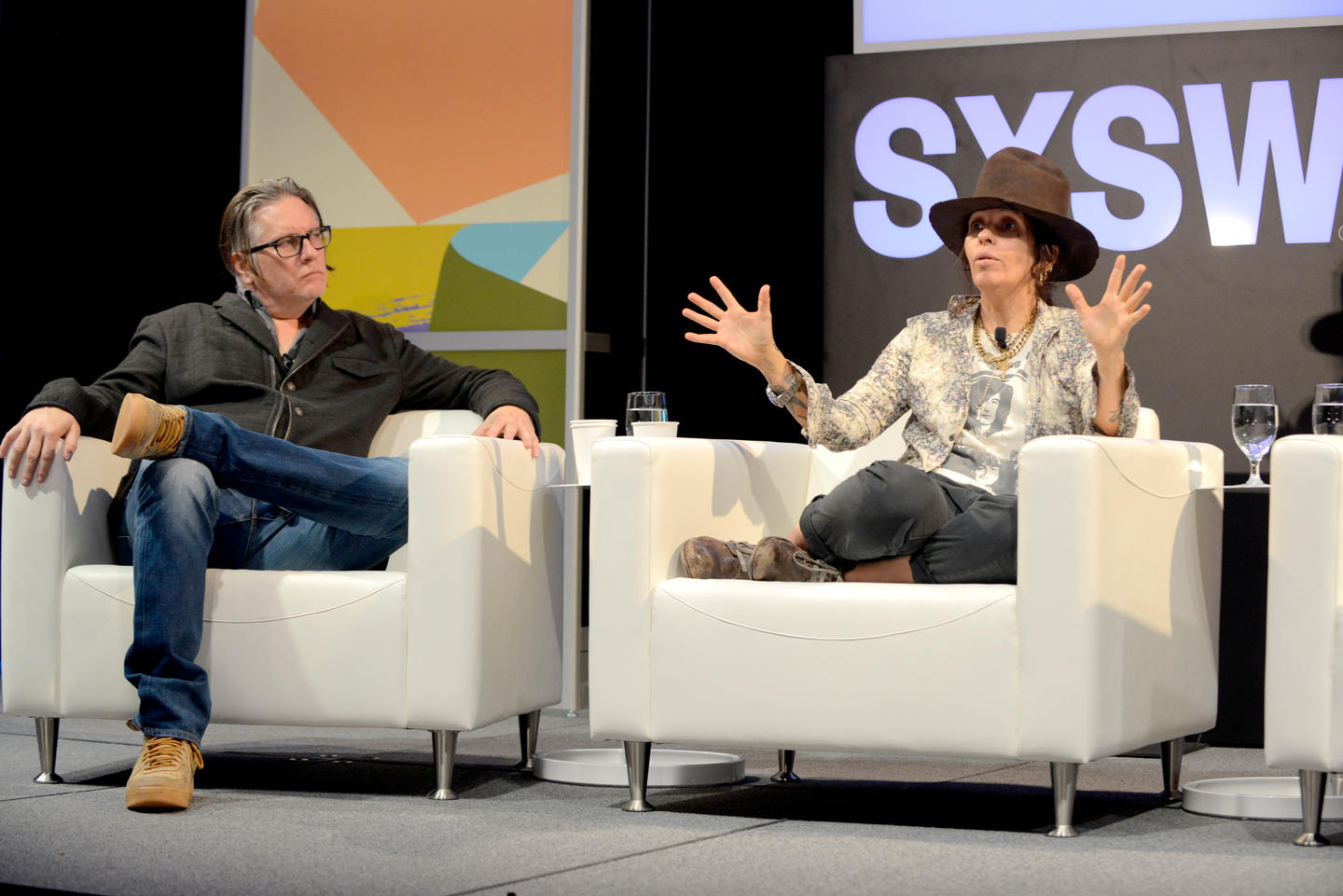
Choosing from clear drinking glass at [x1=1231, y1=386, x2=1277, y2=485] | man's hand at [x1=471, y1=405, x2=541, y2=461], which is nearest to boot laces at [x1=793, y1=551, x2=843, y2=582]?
man's hand at [x1=471, y1=405, x2=541, y2=461]

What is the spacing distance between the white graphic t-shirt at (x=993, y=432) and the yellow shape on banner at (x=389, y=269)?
2.16m

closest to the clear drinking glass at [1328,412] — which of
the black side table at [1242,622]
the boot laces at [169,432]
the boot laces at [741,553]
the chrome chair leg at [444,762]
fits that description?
the black side table at [1242,622]

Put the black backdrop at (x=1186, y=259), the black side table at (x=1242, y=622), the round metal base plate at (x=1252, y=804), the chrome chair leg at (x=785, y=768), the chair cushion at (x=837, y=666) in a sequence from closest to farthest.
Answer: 1. the chair cushion at (x=837, y=666)
2. the round metal base plate at (x=1252, y=804)
3. the chrome chair leg at (x=785, y=768)
4. the black side table at (x=1242, y=622)
5. the black backdrop at (x=1186, y=259)

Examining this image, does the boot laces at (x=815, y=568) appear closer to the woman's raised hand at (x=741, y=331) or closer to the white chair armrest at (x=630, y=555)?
the white chair armrest at (x=630, y=555)

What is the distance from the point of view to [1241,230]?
407cm

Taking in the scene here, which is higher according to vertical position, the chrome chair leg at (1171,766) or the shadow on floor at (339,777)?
the chrome chair leg at (1171,766)

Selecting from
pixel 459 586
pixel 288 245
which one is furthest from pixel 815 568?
pixel 288 245

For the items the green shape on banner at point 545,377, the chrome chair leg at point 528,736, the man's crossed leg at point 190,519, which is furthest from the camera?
the green shape on banner at point 545,377

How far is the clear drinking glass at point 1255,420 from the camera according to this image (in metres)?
3.32

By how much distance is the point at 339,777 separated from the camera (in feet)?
9.93

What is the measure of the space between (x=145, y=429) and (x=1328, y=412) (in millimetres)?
2469

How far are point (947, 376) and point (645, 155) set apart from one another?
2.04m

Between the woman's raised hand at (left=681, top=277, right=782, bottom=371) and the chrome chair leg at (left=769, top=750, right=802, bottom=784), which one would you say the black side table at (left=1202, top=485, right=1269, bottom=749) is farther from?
the woman's raised hand at (left=681, top=277, right=782, bottom=371)

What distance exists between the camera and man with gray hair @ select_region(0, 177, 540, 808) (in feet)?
8.63
